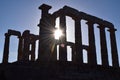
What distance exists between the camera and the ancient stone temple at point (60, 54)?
60.8 ft

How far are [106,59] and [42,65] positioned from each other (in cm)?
1203

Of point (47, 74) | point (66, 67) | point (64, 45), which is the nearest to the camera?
point (47, 74)

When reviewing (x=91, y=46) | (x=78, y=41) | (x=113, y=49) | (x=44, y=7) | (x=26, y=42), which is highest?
(x=44, y=7)

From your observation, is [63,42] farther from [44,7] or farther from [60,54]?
[44,7]

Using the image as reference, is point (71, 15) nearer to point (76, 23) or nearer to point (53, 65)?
point (76, 23)

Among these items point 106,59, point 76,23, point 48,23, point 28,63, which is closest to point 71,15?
point 76,23

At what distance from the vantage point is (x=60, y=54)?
80.0 feet

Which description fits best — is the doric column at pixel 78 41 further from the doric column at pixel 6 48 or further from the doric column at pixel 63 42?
the doric column at pixel 6 48

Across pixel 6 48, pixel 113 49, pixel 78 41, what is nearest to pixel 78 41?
pixel 78 41

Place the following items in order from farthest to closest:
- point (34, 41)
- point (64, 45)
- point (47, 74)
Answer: point (34, 41), point (64, 45), point (47, 74)

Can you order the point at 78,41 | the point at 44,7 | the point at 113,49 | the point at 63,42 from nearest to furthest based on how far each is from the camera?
the point at 63,42 → the point at 44,7 → the point at 78,41 → the point at 113,49

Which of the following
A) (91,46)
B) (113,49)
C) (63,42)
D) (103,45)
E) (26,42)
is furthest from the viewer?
(26,42)

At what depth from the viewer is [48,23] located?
2536 centimetres

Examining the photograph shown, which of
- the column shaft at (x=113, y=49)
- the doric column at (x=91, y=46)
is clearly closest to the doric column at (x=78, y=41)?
the doric column at (x=91, y=46)
